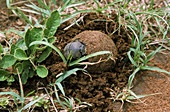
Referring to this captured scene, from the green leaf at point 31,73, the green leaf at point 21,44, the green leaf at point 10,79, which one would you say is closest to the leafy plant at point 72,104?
the green leaf at point 31,73

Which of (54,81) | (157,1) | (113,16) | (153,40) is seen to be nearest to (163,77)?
(153,40)

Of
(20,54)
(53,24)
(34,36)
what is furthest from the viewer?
(53,24)

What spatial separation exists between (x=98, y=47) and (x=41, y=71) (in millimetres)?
615

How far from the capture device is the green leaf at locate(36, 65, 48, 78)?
1.94m

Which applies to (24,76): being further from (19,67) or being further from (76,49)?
(76,49)

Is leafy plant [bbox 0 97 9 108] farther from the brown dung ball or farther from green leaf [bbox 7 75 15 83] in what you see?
the brown dung ball

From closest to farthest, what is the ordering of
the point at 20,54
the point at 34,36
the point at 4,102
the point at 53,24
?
the point at 4,102 < the point at 20,54 < the point at 34,36 < the point at 53,24

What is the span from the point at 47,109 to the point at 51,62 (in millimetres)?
536

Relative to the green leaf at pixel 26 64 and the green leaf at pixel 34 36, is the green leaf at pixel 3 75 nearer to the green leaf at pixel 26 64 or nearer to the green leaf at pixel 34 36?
the green leaf at pixel 26 64

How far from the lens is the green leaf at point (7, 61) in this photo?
194 cm

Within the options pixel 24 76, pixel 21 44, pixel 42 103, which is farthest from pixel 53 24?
pixel 42 103

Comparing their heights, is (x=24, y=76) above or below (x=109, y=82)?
above

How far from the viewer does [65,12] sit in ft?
9.03

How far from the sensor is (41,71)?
1.97 meters
